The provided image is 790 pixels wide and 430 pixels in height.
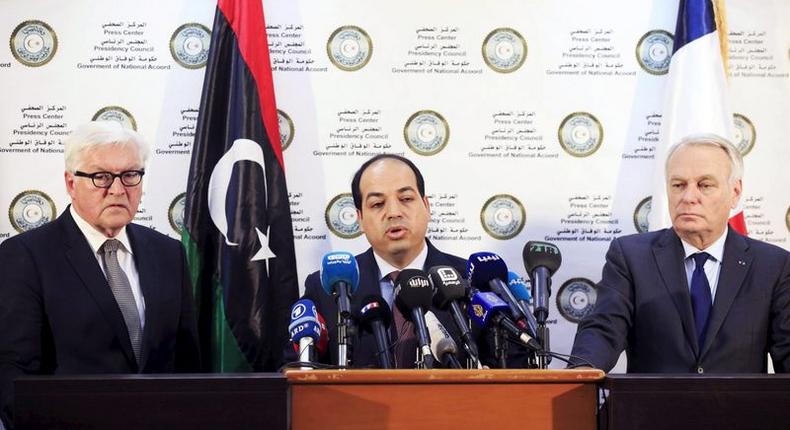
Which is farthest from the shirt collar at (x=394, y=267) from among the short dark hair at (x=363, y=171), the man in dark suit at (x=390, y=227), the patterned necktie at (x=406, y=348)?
the patterned necktie at (x=406, y=348)

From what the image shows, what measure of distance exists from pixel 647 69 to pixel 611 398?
2565 mm

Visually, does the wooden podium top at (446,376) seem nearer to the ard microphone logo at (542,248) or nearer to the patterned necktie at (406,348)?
the ard microphone logo at (542,248)

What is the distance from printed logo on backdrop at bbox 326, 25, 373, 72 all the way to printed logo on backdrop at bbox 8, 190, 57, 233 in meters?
1.50

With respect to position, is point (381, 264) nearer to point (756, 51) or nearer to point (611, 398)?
point (611, 398)

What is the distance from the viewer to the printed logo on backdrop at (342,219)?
4473mm

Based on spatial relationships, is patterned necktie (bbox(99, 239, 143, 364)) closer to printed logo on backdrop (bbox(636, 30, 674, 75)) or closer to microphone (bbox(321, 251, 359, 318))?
microphone (bbox(321, 251, 359, 318))

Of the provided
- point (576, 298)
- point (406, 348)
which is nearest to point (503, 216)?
point (576, 298)

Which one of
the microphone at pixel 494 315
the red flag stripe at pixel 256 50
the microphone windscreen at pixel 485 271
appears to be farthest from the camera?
the red flag stripe at pixel 256 50

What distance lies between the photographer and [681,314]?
348 centimetres

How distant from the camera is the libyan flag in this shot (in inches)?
163

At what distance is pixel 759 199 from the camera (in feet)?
15.0

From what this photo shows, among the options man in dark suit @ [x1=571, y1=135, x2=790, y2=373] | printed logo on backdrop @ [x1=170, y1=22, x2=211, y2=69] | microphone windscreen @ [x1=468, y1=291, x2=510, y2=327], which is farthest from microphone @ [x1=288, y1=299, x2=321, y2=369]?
printed logo on backdrop @ [x1=170, y1=22, x2=211, y2=69]

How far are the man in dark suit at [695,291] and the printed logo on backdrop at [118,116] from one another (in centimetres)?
231

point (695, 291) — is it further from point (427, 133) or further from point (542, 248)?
point (427, 133)
